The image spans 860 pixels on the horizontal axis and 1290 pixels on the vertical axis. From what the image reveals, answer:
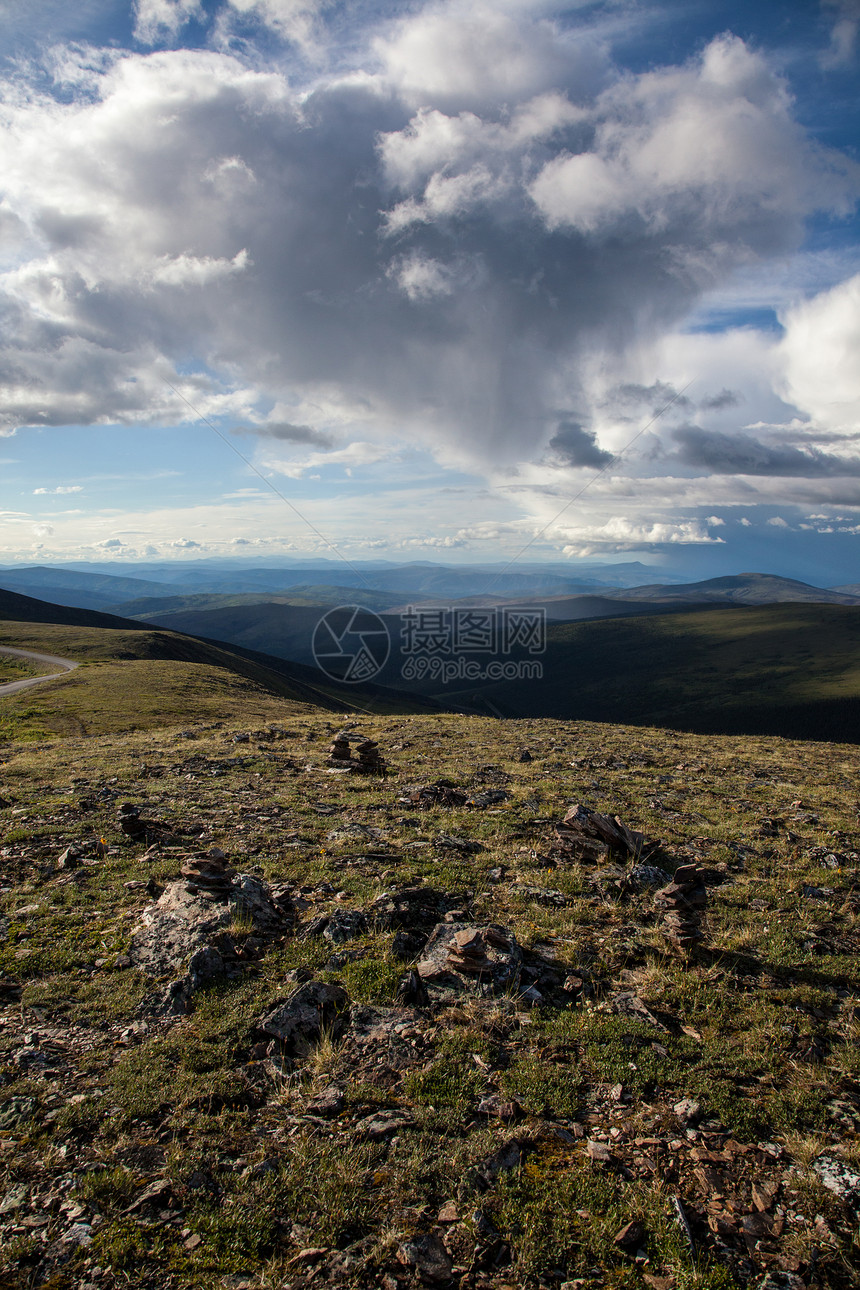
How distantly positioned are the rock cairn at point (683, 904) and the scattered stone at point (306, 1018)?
19.3 feet

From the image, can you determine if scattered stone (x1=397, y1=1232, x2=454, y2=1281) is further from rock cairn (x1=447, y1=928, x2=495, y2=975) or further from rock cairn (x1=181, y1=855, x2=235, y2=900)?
rock cairn (x1=181, y1=855, x2=235, y2=900)

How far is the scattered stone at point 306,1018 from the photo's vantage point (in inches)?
294

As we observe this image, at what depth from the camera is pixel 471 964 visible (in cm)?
879

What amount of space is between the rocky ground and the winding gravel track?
60.0 m

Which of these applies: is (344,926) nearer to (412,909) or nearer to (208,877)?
(412,909)

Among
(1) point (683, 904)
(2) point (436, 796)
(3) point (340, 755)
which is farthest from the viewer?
(3) point (340, 755)

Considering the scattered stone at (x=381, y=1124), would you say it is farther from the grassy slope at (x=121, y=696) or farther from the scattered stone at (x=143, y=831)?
the grassy slope at (x=121, y=696)

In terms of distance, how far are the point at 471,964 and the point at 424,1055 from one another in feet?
5.64

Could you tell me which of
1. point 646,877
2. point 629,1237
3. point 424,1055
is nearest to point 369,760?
point 646,877

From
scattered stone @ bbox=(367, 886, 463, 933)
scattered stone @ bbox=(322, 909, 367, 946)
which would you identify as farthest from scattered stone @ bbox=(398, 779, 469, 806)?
scattered stone @ bbox=(322, 909, 367, 946)

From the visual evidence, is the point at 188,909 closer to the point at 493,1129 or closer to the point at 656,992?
the point at 493,1129

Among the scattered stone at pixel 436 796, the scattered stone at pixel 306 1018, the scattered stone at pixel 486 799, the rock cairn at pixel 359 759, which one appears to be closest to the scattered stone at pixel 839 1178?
the scattered stone at pixel 306 1018

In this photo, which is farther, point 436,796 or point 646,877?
point 436,796

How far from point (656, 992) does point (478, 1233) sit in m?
4.70
